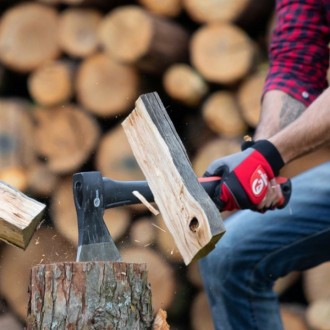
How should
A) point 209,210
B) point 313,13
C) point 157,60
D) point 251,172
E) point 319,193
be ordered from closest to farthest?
point 209,210 < point 251,172 < point 319,193 < point 313,13 < point 157,60

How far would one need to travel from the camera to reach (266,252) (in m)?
2.59

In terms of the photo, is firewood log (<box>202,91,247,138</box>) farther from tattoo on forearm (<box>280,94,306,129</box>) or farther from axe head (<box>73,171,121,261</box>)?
axe head (<box>73,171,121,261</box>)

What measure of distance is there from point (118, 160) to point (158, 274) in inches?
20.1

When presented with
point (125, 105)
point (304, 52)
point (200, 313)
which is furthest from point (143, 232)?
point (304, 52)

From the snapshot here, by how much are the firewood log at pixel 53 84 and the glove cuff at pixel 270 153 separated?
1424 mm

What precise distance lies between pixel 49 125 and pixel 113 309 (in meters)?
1.67

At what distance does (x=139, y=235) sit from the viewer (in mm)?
3555

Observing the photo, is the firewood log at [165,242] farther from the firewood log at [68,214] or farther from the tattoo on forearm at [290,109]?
the tattoo on forearm at [290,109]

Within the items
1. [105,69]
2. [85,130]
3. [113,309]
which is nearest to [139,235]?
[85,130]

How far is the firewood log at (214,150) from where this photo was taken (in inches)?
136

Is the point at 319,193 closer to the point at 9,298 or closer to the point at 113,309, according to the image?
the point at 113,309

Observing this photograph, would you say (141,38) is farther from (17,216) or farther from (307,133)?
(17,216)

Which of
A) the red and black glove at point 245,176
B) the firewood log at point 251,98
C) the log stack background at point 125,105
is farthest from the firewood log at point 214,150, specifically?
the red and black glove at point 245,176

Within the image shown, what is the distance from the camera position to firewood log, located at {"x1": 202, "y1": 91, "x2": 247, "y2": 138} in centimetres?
346
